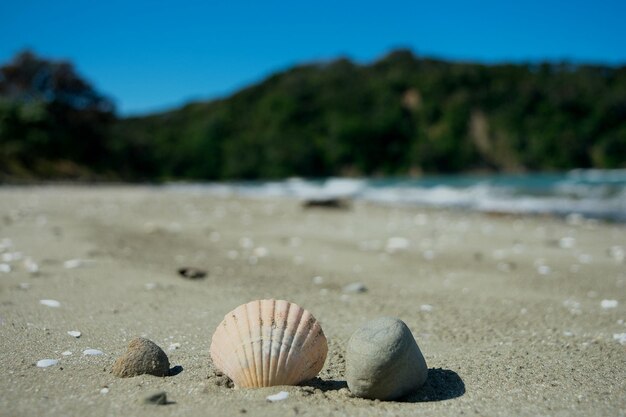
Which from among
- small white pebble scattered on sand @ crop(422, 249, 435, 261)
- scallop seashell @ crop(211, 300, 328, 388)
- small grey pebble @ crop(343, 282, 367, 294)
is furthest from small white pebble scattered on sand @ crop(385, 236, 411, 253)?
scallop seashell @ crop(211, 300, 328, 388)

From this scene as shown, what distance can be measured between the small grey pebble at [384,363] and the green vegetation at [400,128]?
4230 centimetres

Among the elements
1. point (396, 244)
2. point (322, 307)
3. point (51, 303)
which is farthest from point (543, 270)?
point (51, 303)

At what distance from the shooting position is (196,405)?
2.32 metres

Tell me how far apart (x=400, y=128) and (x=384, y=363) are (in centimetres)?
6704

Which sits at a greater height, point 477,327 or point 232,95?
point 232,95

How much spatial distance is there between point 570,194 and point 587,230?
8.89 metres

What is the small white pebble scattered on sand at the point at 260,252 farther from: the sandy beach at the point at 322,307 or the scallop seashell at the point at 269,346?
the scallop seashell at the point at 269,346

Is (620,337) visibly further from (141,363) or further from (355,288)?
(141,363)

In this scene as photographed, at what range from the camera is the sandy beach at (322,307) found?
2.44 m

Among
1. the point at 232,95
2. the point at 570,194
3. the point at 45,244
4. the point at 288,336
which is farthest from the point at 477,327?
the point at 232,95

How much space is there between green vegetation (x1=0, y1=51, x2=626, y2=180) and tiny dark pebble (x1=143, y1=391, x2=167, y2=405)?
138ft

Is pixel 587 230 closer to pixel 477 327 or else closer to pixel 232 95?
pixel 477 327

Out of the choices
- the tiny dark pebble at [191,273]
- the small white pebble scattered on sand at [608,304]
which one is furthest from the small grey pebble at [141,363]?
the small white pebble scattered on sand at [608,304]

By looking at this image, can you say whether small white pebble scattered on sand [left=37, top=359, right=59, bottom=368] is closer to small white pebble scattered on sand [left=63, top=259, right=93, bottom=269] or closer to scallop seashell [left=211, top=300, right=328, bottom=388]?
scallop seashell [left=211, top=300, right=328, bottom=388]
